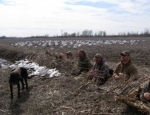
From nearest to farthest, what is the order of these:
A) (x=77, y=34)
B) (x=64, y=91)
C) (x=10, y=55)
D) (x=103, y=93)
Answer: (x=103, y=93) < (x=64, y=91) < (x=10, y=55) < (x=77, y=34)

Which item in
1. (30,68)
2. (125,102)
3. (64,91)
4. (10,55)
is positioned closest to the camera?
(125,102)

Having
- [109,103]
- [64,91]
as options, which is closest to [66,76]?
[64,91]

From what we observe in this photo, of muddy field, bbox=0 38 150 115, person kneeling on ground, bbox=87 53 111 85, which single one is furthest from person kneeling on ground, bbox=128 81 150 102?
person kneeling on ground, bbox=87 53 111 85

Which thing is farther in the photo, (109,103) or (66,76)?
(66,76)

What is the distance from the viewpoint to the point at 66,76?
9.03 m

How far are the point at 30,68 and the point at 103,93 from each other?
6835mm

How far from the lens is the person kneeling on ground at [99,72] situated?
7586mm

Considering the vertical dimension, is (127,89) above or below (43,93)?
above

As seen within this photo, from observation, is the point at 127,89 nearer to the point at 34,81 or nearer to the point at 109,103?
the point at 109,103

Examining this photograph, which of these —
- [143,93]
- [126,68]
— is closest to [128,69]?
[126,68]

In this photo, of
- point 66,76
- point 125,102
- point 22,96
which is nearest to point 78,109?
point 125,102

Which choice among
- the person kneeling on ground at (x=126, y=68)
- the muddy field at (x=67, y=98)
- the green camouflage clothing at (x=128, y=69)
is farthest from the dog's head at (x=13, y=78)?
the green camouflage clothing at (x=128, y=69)

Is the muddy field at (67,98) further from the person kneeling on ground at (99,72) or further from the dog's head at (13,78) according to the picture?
the dog's head at (13,78)

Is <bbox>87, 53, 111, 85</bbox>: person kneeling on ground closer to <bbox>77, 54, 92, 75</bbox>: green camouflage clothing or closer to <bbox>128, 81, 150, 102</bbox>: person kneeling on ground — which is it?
<bbox>77, 54, 92, 75</bbox>: green camouflage clothing
